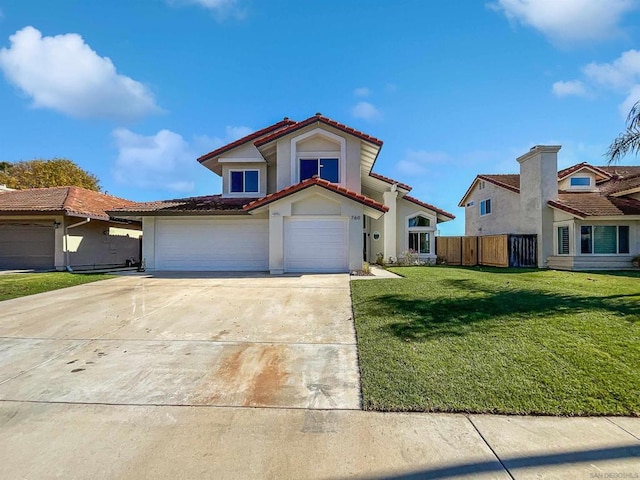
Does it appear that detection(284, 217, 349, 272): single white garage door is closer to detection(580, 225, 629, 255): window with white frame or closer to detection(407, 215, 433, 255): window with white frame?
detection(407, 215, 433, 255): window with white frame

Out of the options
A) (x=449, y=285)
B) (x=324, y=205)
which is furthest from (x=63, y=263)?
(x=449, y=285)

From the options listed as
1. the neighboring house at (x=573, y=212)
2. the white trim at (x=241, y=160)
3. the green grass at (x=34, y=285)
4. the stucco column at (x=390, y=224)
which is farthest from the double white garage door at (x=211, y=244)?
the neighboring house at (x=573, y=212)

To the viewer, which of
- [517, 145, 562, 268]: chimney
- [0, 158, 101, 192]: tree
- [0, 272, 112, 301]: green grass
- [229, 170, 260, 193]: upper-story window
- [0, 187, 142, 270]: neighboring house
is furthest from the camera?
[0, 158, 101, 192]: tree

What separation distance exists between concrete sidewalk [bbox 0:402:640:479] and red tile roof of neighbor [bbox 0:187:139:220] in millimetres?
16113

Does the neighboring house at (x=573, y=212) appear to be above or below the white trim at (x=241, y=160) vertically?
below

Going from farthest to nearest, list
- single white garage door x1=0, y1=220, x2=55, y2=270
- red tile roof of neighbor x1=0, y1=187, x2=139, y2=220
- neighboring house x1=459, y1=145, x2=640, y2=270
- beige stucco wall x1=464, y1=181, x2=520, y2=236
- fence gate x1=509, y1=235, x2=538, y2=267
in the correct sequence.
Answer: beige stucco wall x1=464, y1=181, x2=520, y2=236 → fence gate x1=509, y1=235, x2=538, y2=267 → single white garage door x1=0, y1=220, x2=55, y2=270 → neighboring house x1=459, y1=145, x2=640, y2=270 → red tile roof of neighbor x1=0, y1=187, x2=139, y2=220

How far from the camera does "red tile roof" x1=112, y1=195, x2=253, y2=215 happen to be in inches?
611

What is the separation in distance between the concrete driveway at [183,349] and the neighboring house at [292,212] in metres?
4.89

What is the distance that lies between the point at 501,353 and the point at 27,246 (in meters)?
22.8

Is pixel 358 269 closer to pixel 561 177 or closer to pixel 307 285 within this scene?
pixel 307 285

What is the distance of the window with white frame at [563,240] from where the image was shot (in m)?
18.2

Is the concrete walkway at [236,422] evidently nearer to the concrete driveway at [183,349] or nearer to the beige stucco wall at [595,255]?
the concrete driveway at [183,349]

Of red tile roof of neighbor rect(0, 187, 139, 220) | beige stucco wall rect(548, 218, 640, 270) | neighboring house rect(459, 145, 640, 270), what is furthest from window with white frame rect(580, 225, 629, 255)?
red tile roof of neighbor rect(0, 187, 139, 220)

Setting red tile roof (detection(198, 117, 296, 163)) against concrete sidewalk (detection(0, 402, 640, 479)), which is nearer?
concrete sidewalk (detection(0, 402, 640, 479))
